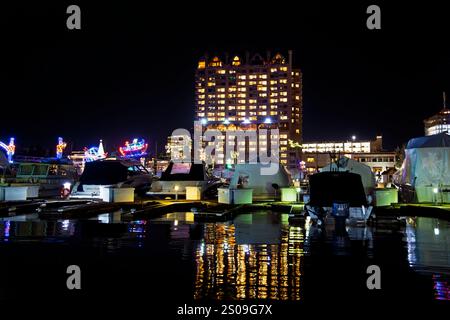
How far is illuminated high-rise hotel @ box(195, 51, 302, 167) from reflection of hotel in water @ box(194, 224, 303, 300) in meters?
156

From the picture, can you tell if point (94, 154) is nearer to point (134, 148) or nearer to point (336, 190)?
point (134, 148)

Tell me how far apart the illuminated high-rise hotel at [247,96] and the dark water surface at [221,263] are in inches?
6067

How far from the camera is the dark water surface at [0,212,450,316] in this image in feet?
20.5

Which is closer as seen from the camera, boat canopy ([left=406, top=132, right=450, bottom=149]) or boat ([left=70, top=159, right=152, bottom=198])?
boat canopy ([left=406, top=132, right=450, bottom=149])

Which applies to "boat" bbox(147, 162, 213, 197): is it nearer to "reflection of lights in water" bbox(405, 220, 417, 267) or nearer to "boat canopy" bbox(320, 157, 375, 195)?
"boat canopy" bbox(320, 157, 375, 195)

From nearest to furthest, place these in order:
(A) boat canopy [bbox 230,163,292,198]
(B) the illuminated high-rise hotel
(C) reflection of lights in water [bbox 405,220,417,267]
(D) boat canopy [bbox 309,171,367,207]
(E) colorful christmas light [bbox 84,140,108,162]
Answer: (C) reflection of lights in water [bbox 405,220,417,267] → (D) boat canopy [bbox 309,171,367,207] → (A) boat canopy [bbox 230,163,292,198] → (E) colorful christmas light [bbox 84,140,108,162] → (B) the illuminated high-rise hotel

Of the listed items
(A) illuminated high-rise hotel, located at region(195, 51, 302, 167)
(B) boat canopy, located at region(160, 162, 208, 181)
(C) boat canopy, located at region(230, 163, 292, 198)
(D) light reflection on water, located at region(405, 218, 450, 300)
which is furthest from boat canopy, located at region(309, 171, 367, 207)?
(A) illuminated high-rise hotel, located at region(195, 51, 302, 167)

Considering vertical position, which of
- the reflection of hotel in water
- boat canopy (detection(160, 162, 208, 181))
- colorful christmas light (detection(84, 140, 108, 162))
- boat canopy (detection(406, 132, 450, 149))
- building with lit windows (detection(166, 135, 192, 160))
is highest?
building with lit windows (detection(166, 135, 192, 160))

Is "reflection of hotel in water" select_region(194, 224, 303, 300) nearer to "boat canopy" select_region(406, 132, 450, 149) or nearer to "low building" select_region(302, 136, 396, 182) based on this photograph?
"boat canopy" select_region(406, 132, 450, 149)

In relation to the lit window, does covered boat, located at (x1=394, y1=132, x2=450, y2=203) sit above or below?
below

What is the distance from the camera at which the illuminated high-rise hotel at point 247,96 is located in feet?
551

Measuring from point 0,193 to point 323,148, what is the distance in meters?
167

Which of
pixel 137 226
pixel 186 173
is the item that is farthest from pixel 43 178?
pixel 137 226

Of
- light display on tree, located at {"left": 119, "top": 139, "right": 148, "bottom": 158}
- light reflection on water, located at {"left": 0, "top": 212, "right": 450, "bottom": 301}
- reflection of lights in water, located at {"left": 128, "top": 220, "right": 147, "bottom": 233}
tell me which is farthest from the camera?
light display on tree, located at {"left": 119, "top": 139, "right": 148, "bottom": 158}
